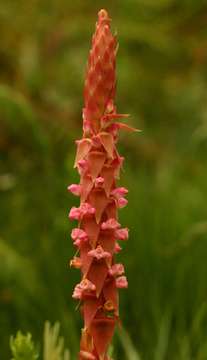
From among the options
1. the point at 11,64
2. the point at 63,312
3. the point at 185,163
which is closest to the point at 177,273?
the point at 63,312

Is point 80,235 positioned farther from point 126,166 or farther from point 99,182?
point 126,166

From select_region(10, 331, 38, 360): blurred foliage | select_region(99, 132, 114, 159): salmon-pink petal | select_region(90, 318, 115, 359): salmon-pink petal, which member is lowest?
select_region(90, 318, 115, 359): salmon-pink petal

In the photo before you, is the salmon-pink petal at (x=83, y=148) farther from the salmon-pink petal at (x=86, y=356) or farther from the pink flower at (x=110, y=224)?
the salmon-pink petal at (x=86, y=356)

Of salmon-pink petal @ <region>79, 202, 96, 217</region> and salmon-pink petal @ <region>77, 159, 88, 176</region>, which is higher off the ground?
salmon-pink petal @ <region>77, 159, 88, 176</region>

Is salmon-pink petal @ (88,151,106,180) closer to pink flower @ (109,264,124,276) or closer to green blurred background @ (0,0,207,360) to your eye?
pink flower @ (109,264,124,276)

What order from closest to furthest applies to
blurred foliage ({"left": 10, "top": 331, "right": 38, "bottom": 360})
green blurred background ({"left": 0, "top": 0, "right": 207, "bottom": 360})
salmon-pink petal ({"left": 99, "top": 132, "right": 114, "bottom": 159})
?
salmon-pink petal ({"left": 99, "top": 132, "right": 114, "bottom": 159}) → blurred foliage ({"left": 10, "top": 331, "right": 38, "bottom": 360}) → green blurred background ({"left": 0, "top": 0, "right": 207, "bottom": 360})

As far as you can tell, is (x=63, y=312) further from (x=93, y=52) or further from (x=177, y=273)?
(x=93, y=52)

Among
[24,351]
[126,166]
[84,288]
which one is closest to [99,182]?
[84,288]

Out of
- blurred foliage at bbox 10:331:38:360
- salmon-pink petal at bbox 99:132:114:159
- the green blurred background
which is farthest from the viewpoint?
the green blurred background

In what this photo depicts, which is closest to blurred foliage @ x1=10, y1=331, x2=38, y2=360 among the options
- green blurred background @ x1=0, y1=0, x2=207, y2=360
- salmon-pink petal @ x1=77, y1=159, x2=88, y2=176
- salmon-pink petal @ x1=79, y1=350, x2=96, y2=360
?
salmon-pink petal @ x1=79, y1=350, x2=96, y2=360
